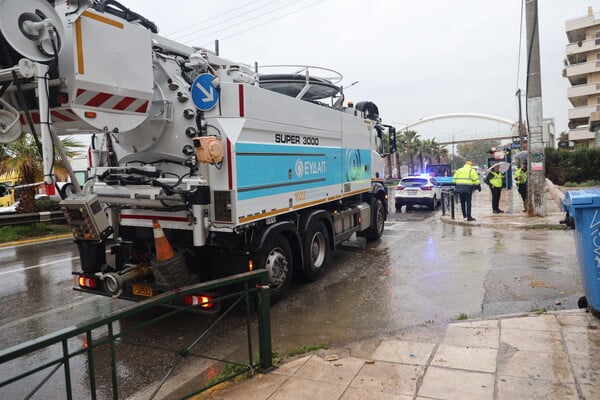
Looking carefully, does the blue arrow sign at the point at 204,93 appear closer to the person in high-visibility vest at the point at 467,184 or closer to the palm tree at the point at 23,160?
the palm tree at the point at 23,160

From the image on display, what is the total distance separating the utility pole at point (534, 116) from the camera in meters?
11.8

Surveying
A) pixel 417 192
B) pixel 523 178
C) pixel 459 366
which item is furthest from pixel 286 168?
pixel 417 192

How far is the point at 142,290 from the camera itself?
490cm

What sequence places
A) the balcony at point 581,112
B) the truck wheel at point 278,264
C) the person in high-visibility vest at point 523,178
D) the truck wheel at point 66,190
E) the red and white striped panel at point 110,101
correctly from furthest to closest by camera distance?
the balcony at point 581,112 → the person in high-visibility vest at point 523,178 → the truck wheel at point 278,264 → the truck wheel at point 66,190 → the red and white striped panel at point 110,101

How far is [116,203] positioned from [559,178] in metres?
27.1

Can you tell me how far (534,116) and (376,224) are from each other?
5784 millimetres

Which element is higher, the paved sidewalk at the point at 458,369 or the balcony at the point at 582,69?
the balcony at the point at 582,69

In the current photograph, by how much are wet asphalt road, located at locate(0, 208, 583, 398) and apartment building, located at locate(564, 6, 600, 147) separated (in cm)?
4673

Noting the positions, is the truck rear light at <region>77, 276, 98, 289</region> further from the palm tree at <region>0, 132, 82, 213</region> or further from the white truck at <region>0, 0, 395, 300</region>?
the palm tree at <region>0, 132, 82, 213</region>

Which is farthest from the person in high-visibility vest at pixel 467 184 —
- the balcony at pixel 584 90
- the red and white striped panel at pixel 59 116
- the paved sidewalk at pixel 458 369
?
the balcony at pixel 584 90

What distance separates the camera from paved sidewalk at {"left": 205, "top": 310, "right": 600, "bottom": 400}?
312 centimetres

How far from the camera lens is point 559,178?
2580 centimetres

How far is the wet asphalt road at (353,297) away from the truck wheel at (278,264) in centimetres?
23

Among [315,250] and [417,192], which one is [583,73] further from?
[315,250]
